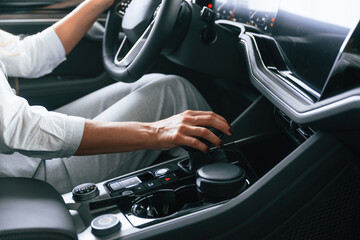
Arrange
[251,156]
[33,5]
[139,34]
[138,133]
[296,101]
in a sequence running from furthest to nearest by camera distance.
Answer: [33,5], [139,34], [251,156], [138,133], [296,101]

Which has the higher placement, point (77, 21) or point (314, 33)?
point (314, 33)

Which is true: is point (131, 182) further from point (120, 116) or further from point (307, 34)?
point (307, 34)

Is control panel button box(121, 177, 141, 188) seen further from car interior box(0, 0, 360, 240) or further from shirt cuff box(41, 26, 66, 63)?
shirt cuff box(41, 26, 66, 63)

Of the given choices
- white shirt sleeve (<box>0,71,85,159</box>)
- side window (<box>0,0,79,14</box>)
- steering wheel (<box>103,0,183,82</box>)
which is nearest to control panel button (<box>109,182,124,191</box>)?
→ white shirt sleeve (<box>0,71,85,159</box>)

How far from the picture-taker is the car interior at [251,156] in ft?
1.93

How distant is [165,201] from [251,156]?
23 cm

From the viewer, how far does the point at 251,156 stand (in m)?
0.90

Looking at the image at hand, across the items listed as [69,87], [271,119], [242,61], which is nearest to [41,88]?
[69,87]

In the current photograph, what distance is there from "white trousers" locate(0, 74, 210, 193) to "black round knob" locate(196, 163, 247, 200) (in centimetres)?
27

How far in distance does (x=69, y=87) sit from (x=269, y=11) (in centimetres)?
92

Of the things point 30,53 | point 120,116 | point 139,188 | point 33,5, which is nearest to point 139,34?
point 120,116

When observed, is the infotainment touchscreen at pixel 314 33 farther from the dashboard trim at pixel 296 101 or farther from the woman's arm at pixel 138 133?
the woman's arm at pixel 138 133

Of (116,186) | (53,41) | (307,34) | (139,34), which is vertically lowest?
(116,186)

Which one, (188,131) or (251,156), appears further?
(251,156)
